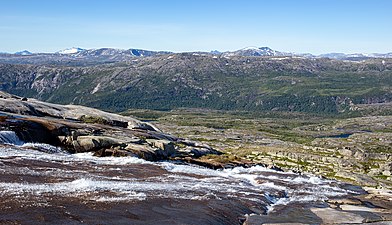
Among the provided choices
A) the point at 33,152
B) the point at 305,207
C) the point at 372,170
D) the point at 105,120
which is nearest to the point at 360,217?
Answer: the point at 305,207

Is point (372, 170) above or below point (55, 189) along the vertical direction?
below

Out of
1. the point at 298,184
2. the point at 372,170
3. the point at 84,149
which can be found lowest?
the point at 372,170

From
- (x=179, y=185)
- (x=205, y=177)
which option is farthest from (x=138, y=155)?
(x=179, y=185)

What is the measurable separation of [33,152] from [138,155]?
785 inches

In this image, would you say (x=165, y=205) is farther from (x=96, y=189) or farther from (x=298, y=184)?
(x=298, y=184)

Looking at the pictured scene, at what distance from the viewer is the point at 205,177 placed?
7131 cm

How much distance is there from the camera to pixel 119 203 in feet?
146

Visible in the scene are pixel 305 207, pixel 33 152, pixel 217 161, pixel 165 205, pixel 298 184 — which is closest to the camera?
pixel 165 205

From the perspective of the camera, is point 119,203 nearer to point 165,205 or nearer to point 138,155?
point 165,205

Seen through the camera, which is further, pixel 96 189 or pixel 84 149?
pixel 84 149

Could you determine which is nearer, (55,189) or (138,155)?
(55,189)

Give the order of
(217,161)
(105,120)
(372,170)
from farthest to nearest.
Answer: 1. (372,170)
2. (105,120)
3. (217,161)

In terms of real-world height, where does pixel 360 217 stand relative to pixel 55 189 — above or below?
below

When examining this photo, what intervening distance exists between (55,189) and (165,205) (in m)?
12.6
